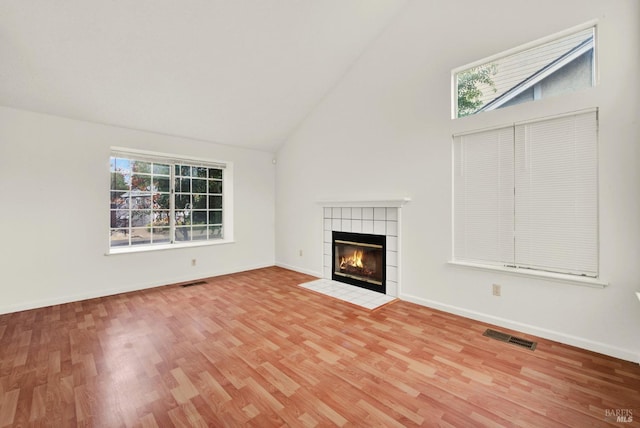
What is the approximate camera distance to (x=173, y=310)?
10.6 feet

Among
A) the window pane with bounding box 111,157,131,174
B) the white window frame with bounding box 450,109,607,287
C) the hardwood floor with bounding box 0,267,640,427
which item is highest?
the window pane with bounding box 111,157,131,174

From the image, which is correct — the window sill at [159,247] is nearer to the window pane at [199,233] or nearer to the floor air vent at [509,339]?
the window pane at [199,233]

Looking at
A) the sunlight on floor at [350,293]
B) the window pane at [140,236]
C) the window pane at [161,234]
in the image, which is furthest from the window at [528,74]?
the window pane at [140,236]

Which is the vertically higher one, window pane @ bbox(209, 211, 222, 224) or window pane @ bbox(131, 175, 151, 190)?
window pane @ bbox(131, 175, 151, 190)

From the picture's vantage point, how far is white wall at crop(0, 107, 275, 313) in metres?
3.19

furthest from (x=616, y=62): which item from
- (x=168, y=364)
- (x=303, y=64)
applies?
(x=168, y=364)

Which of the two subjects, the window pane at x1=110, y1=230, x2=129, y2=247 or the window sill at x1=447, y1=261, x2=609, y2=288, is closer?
the window sill at x1=447, y1=261, x2=609, y2=288

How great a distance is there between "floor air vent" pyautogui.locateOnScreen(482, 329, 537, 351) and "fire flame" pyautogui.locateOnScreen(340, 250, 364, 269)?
1833 mm

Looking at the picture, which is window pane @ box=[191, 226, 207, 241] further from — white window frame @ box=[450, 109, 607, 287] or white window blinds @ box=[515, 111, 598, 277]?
white window blinds @ box=[515, 111, 598, 277]

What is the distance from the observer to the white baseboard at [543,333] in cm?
215

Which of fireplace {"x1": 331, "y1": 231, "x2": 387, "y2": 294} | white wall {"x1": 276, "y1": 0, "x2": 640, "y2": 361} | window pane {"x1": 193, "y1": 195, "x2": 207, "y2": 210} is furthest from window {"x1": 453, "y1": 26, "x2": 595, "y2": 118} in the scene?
window pane {"x1": 193, "y1": 195, "x2": 207, "y2": 210}

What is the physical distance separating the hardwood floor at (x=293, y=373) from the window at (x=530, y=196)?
0.77m

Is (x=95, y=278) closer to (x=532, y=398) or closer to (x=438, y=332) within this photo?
(x=438, y=332)

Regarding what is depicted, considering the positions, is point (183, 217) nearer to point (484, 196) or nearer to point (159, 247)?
point (159, 247)
